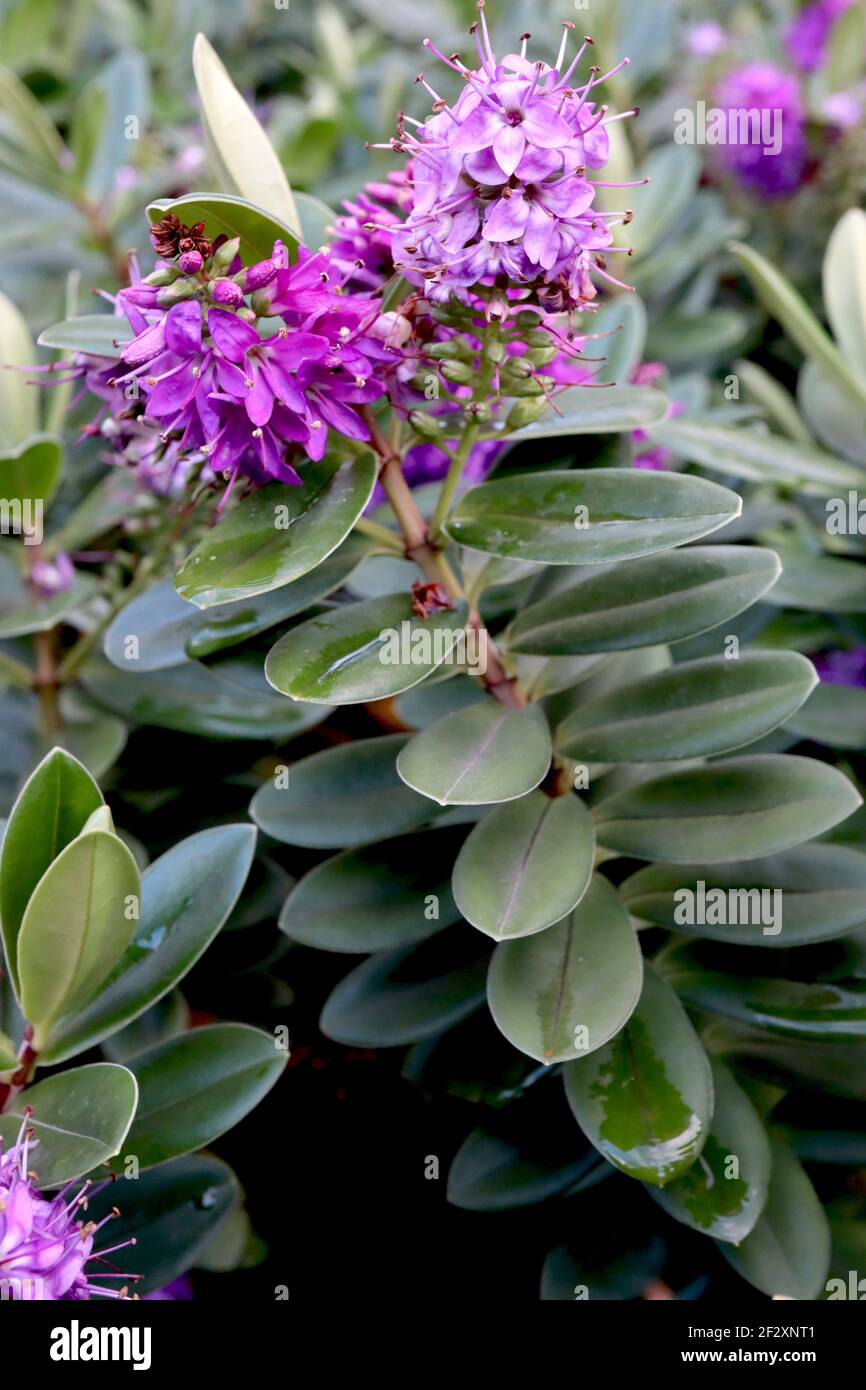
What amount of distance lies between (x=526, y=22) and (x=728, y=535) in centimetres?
111

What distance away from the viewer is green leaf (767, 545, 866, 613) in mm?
1135

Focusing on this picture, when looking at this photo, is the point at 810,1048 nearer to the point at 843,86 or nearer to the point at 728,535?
the point at 728,535

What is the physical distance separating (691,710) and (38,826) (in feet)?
1.59

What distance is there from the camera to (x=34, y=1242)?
2.33ft

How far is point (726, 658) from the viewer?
3.03ft

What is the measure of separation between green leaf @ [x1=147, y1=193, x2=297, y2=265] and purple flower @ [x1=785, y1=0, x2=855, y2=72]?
1677mm

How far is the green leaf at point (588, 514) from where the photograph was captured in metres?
0.78

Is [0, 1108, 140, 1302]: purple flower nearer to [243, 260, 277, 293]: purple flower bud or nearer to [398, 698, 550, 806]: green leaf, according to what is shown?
[398, 698, 550, 806]: green leaf

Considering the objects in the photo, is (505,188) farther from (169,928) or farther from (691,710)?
(169,928)

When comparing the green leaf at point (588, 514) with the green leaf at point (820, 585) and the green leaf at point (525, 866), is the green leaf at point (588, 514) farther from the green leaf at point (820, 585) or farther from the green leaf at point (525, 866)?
the green leaf at point (820, 585)

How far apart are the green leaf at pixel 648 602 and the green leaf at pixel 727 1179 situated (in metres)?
0.39

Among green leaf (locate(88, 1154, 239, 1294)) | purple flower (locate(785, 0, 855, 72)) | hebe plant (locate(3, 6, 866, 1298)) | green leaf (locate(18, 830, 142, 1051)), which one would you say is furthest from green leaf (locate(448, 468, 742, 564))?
purple flower (locate(785, 0, 855, 72))

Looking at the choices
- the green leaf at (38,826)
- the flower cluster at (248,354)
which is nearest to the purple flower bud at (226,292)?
the flower cluster at (248,354)
